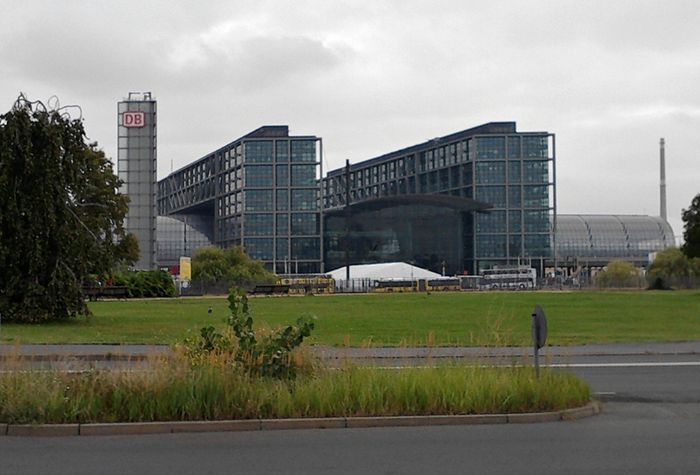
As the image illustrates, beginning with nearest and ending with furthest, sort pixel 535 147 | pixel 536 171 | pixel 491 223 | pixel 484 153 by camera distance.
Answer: pixel 491 223 < pixel 535 147 < pixel 536 171 < pixel 484 153

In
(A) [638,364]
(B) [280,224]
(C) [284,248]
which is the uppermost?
(B) [280,224]

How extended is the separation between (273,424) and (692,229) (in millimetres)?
63635

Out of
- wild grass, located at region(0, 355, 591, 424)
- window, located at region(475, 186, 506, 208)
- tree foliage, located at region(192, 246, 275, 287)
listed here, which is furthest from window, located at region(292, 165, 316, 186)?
wild grass, located at region(0, 355, 591, 424)

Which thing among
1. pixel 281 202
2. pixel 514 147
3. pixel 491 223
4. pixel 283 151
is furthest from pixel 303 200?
pixel 514 147

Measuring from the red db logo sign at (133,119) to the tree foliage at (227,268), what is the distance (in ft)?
46.4

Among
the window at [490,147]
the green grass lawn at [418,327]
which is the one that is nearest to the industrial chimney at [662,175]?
the window at [490,147]

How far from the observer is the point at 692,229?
226 ft

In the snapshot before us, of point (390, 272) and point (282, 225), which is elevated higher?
point (282, 225)

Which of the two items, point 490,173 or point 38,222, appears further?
point 490,173

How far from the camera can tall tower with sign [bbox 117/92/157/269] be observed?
90.4 m

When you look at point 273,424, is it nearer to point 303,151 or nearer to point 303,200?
point 303,200

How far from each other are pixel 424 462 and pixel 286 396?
2.88 m

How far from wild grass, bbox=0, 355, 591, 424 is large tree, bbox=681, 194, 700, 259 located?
60317mm

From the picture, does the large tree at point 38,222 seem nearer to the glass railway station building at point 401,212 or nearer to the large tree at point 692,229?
the large tree at point 692,229
